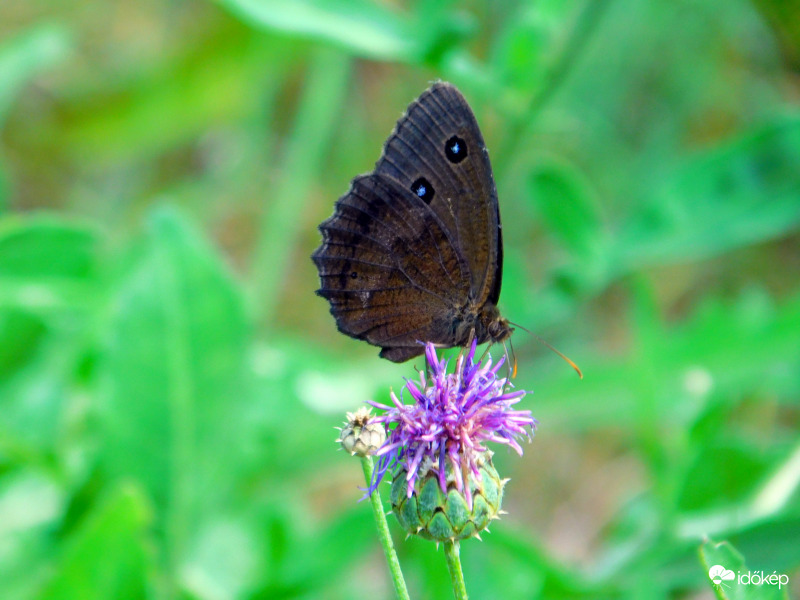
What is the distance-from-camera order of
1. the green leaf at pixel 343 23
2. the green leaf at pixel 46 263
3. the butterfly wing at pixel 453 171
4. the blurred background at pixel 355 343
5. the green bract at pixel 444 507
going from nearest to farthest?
1. the green bract at pixel 444 507
2. the butterfly wing at pixel 453 171
3. the green leaf at pixel 343 23
4. the blurred background at pixel 355 343
5. the green leaf at pixel 46 263

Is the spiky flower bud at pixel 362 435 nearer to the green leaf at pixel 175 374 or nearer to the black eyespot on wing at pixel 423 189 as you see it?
the black eyespot on wing at pixel 423 189

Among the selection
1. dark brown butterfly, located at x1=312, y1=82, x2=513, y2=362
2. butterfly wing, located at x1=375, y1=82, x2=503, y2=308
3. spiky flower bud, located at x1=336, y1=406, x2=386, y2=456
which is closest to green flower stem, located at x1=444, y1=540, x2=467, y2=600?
spiky flower bud, located at x1=336, y1=406, x2=386, y2=456

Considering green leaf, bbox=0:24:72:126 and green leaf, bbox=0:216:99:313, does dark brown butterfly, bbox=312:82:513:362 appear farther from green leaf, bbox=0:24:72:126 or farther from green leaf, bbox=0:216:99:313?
green leaf, bbox=0:24:72:126

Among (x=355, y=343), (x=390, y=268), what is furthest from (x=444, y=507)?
(x=355, y=343)

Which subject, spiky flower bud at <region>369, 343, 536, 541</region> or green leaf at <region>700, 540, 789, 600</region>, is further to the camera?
spiky flower bud at <region>369, 343, 536, 541</region>

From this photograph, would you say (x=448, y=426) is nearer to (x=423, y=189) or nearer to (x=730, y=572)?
(x=730, y=572)

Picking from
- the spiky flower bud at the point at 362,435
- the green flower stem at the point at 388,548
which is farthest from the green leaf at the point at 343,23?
the green flower stem at the point at 388,548
